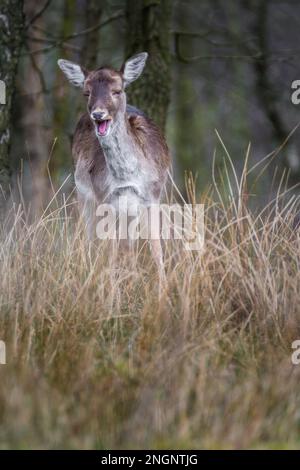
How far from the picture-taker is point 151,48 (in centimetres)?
981

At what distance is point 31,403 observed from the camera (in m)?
4.50

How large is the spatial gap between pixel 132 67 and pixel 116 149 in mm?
655

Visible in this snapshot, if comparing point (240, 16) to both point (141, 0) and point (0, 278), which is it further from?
point (0, 278)

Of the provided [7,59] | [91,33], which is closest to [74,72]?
[7,59]

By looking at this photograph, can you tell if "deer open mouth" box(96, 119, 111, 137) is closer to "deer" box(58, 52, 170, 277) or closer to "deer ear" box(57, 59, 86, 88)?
"deer" box(58, 52, 170, 277)

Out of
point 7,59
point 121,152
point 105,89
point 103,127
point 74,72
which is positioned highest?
point 7,59

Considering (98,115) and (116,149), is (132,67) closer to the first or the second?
(116,149)

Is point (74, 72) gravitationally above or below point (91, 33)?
below

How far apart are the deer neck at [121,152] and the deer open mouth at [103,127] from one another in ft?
0.84

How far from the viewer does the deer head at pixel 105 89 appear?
7555 mm

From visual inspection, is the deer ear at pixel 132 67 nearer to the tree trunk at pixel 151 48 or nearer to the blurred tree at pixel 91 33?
the tree trunk at pixel 151 48

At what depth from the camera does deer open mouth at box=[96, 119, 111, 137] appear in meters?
7.57

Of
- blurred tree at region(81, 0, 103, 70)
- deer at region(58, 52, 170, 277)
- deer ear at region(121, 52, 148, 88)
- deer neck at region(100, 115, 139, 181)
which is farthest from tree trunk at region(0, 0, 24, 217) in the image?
blurred tree at region(81, 0, 103, 70)

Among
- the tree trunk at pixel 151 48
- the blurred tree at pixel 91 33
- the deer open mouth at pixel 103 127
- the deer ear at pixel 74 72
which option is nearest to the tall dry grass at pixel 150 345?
the deer open mouth at pixel 103 127
